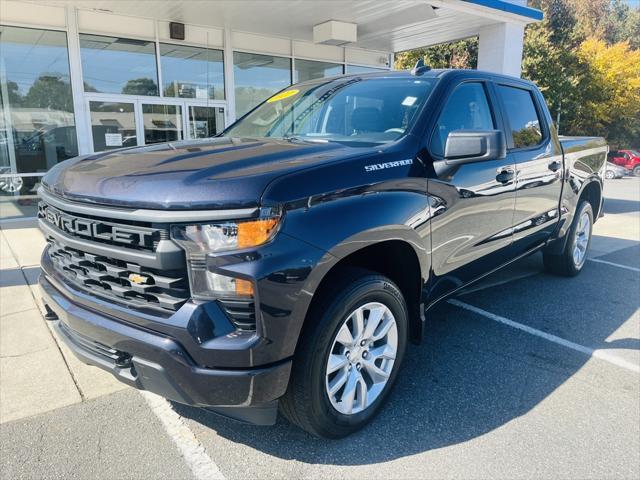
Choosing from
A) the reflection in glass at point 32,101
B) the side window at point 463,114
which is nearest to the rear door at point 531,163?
the side window at point 463,114

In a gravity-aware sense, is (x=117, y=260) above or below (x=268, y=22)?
below

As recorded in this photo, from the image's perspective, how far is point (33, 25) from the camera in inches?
360

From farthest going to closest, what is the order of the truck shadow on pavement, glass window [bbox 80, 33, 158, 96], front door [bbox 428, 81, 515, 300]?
glass window [bbox 80, 33, 158, 96], front door [bbox 428, 81, 515, 300], the truck shadow on pavement

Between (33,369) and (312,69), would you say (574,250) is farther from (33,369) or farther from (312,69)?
(312,69)

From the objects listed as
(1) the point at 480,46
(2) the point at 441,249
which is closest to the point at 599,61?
(1) the point at 480,46

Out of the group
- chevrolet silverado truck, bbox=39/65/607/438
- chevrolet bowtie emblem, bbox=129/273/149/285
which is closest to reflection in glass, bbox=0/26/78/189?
chevrolet silverado truck, bbox=39/65/607/438

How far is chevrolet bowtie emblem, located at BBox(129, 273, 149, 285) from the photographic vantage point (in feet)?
7.22

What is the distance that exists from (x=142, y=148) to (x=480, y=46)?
11.7 metres

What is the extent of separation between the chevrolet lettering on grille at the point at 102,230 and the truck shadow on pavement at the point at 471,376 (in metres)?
1.10

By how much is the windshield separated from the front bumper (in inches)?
61.6

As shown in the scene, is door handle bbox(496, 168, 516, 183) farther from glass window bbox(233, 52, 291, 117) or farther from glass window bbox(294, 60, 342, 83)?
glass window bbox(294, 60, 342, 83)

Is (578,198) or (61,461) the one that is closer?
(61,461)

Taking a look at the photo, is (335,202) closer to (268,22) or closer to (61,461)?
(61,461)

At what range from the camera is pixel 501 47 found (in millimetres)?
11945
